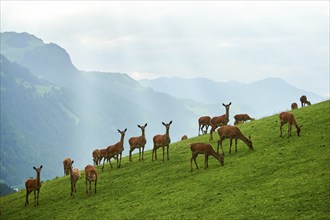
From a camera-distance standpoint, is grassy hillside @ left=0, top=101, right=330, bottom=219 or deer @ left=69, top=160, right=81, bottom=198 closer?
grassy hillside @ left=0, top=101, right=330, bottom=219

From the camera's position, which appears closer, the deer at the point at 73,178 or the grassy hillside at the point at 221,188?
the grassy hillside at the point at 221,188

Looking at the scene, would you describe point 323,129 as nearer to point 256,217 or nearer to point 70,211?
point 256,217

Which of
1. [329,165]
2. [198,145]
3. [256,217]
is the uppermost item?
[198,145]

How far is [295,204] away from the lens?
23234 millimetres

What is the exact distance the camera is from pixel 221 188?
28734mm

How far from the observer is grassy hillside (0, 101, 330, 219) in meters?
24.2

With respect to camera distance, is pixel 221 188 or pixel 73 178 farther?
pixel 73 178

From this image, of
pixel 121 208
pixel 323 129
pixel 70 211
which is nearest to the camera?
pixel 121 208

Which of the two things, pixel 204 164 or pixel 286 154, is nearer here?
pixel 286 154

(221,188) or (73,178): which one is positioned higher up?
(73,178)

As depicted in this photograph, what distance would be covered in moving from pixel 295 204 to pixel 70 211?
56.8 feet

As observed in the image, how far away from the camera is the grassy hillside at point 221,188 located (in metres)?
24.2

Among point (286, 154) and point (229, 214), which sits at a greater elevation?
point (286, 154)

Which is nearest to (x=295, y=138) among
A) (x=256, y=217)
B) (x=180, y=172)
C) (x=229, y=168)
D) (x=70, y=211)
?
(x=229, y=168)
